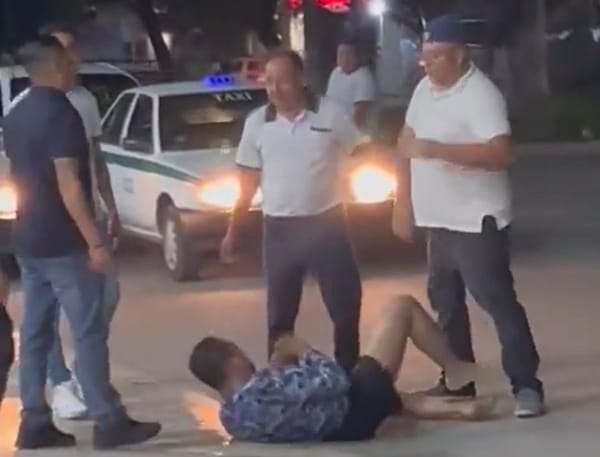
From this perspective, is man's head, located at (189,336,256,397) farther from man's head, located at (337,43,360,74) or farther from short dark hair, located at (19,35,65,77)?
man's head, located at (337,43,360,74)

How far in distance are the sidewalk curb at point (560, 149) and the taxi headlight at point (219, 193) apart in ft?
45.2

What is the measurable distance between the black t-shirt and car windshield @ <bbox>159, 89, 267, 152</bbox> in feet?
21.2

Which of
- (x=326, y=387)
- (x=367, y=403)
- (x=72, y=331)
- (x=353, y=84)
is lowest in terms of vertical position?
(x=367, y=403)

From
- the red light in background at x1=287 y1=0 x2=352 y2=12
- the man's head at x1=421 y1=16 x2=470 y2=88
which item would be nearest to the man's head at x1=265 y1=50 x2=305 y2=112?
the man's head at x1=421 y1=16 x2=470 y2=88

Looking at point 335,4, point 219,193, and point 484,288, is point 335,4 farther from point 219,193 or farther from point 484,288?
point 484,288

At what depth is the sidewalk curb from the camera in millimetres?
27297

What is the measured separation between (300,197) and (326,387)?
1232 mm

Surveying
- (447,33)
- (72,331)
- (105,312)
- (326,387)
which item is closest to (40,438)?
(72,331)

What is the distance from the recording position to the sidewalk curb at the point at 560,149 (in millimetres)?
27297

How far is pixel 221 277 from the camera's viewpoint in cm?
1432

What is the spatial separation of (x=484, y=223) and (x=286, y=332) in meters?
1.14

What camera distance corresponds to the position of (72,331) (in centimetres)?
800

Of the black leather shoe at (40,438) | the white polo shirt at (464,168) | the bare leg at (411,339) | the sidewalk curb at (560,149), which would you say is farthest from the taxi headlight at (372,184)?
the sidewalk curb at (560,149)

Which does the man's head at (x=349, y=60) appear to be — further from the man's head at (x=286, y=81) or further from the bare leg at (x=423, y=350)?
the bare leg at (x=423, y=350)
